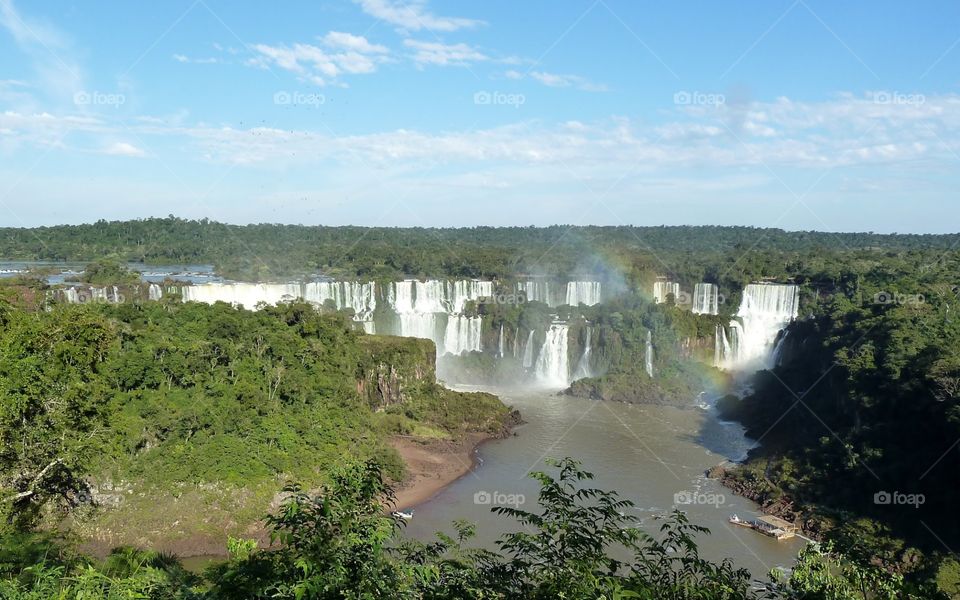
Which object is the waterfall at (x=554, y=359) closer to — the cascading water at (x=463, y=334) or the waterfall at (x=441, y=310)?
the waterfall at (x=441, y=310)

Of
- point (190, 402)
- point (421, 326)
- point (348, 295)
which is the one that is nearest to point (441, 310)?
point (421, 326)

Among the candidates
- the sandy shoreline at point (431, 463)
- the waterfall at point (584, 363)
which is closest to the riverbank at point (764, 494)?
the sandy shoreline at point (431, 463)

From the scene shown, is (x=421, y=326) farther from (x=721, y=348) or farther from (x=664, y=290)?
(x=721, y=348)

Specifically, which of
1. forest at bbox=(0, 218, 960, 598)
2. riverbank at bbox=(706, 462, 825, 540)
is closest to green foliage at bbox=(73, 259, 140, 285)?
forest at bbox=(0, 218, 960, 598)

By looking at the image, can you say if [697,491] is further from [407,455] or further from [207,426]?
[207,426]

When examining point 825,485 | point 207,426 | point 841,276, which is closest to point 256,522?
point 207,426

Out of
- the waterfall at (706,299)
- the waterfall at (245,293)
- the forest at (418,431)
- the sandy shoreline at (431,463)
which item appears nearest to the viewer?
the forest at (418,431)
